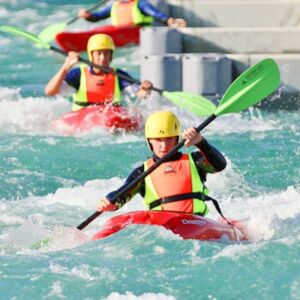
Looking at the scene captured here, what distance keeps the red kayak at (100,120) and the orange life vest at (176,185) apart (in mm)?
4042

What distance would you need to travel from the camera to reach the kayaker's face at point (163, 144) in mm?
8234

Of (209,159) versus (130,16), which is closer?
(209,159)

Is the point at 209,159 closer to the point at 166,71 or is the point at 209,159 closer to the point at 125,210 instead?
the point at 125,210

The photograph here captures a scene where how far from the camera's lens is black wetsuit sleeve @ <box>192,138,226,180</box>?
26.5 feet

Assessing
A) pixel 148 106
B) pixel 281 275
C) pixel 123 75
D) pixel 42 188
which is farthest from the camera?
pixel 148 106

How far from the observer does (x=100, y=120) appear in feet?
40.5

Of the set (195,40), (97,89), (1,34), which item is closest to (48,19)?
(1,34)

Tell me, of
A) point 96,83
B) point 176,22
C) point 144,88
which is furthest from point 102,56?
point 176,22

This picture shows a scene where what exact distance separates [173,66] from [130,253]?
20.2 ft

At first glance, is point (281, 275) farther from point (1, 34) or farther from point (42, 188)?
point (1, 34)

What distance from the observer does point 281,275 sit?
7555mm

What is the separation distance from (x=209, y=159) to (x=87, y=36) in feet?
33.3

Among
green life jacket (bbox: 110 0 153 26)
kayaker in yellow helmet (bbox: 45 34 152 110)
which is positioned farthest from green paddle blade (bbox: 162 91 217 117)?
green life jacket (bbox: 110 0 153 26)

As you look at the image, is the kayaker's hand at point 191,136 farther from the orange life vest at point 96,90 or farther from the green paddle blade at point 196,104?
the orange life vest at point 96,90
